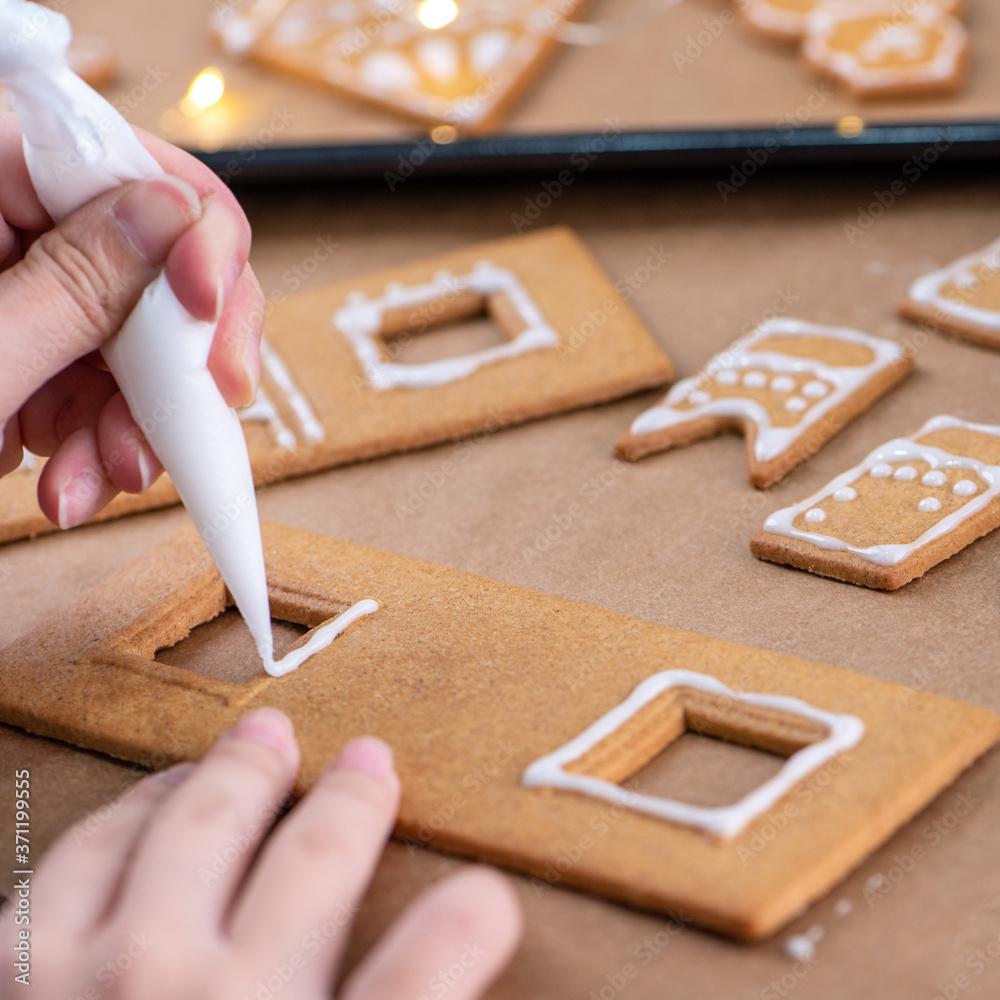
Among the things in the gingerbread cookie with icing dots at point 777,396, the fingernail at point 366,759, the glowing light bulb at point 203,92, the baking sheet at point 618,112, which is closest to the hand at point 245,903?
the fingernail at point 366,759

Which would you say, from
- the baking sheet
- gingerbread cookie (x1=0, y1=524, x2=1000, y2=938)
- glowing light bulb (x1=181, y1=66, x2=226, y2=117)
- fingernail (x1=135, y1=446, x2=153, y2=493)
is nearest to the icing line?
gingerbread cookie (x1=0, y1=524, x2=1000, y2=938)

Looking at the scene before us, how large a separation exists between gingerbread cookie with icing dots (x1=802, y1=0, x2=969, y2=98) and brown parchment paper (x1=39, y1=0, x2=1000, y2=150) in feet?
0.10

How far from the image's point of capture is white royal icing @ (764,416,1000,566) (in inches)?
58.6

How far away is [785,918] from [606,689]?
0.33m

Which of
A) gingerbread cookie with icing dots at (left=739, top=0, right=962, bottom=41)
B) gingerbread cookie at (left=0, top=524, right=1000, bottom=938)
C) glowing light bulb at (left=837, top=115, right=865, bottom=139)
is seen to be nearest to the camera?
gingerbread cookie at (left=0, top=524, right=1000, bottom=938)

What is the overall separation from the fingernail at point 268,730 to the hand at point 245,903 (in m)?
0.02

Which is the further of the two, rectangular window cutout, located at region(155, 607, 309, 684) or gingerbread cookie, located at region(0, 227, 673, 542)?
gingerbread cookie, located at region(0, 227, 673, 542)

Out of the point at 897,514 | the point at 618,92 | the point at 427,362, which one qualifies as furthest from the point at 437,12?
the point at 897,514

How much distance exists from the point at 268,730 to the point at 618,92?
173 centimetres

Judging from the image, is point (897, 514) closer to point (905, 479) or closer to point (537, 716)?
point (905, 479)

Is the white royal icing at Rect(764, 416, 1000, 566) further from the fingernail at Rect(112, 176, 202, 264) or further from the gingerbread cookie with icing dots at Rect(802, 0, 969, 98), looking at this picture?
the gingerbread cookie with icing dots at Rect(802, 0, 969, 98)

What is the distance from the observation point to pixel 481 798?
3.98 feet

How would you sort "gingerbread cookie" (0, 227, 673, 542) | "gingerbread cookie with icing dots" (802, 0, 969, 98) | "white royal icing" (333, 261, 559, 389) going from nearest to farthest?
"gingerbread cookie" (0, 227, 673, 542)
"white royal icing" (333, 261, 559, 389)
"gingerbread cookie with icing dots" (802, 0, 969, 98)

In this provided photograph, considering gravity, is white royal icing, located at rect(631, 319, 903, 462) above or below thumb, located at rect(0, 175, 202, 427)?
below
